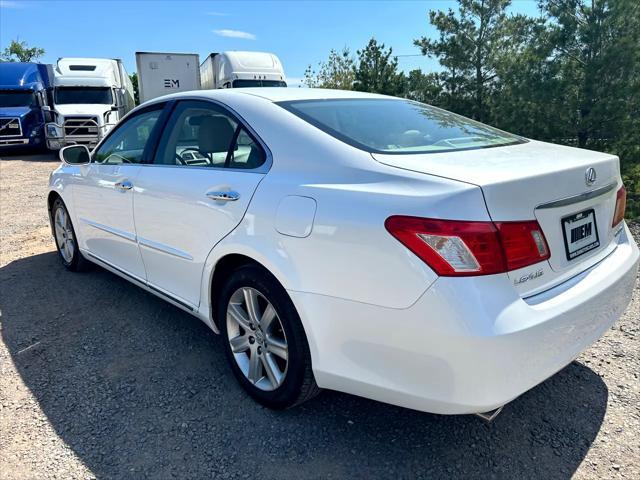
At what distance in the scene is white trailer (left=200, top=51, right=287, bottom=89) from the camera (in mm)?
15734

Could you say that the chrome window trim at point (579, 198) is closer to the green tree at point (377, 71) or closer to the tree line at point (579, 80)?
the tree line at point (579, 80)

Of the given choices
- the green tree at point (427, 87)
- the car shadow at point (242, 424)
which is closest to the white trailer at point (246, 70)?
the green tree at point (427, 87)

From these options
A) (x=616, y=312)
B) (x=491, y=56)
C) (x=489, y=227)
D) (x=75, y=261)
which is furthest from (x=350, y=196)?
(x=491, y=56)

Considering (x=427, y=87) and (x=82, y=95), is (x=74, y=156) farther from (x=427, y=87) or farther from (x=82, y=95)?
(x=82, y=95)

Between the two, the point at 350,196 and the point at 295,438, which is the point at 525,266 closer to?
the point at 350,196

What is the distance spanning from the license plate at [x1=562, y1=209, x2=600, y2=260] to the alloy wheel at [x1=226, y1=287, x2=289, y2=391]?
1.35 meters

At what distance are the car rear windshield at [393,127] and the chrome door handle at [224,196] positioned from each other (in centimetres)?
54

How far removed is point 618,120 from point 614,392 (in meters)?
6.41

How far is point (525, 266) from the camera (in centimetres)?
195

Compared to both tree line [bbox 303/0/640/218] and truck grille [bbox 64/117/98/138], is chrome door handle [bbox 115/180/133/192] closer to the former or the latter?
tree line [bbox 303/0/640/218]

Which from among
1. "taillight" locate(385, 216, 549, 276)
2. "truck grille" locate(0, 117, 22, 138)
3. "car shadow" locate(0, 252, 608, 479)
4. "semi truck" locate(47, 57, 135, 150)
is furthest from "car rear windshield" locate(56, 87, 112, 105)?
"taillight" locate(385, 216, 549, 276)

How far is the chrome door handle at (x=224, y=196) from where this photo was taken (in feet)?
8.51

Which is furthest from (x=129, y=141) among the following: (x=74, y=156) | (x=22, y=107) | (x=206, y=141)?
(x=22, y=107)

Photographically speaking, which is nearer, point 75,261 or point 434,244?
point 434,244
